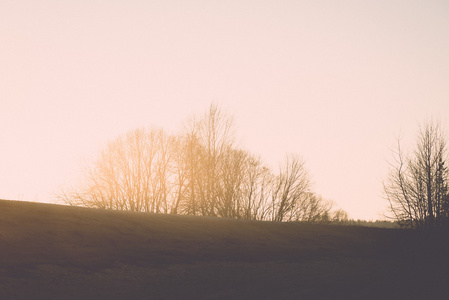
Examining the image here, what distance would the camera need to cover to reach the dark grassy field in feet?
29.5

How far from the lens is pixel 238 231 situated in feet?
60.7

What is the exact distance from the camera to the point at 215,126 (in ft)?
127

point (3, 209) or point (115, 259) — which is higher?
point (3, 209)

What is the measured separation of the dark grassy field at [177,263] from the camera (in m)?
8.98

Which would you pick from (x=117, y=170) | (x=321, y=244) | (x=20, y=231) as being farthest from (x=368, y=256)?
(x=117, y=170)

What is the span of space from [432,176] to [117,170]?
29324 millimetres

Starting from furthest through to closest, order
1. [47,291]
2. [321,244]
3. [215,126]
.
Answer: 1. [215,126]
2. [321,244]
3. [47,291]

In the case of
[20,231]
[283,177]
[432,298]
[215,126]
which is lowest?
[432,298]

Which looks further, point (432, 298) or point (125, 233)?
point (125, 233)

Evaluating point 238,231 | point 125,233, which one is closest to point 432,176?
point 238,231

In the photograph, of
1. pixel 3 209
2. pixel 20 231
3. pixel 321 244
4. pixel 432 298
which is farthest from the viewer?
pixel 321 244

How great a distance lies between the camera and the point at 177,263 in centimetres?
1195

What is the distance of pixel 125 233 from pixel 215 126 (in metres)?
25.7

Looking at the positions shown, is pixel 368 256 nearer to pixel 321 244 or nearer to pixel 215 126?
pixel 321 244
